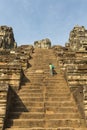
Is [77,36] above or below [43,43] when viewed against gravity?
above

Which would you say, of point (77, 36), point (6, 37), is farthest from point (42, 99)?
point (6, 37)

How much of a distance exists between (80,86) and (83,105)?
2388 millimetres

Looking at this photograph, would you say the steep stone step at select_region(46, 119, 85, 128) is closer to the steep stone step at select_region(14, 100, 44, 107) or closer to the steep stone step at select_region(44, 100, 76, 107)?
the steep stone step at select_region(44, 100, 76, 107)

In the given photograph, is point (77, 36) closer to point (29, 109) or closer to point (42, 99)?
point (42, 99)

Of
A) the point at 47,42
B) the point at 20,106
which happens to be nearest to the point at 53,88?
the point at 20,106

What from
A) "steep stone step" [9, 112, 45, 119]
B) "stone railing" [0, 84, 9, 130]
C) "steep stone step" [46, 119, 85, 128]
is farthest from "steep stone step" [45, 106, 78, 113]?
"stone railing" [0, 84, 9, 130]

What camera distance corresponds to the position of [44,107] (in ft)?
37.9

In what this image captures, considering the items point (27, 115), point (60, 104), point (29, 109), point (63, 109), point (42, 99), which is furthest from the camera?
point (42, 99)

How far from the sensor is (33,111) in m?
11.4

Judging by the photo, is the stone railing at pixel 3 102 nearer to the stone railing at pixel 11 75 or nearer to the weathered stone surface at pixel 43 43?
the stone railing at pixel 11 75

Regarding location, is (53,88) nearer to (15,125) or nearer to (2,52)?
(15,125)

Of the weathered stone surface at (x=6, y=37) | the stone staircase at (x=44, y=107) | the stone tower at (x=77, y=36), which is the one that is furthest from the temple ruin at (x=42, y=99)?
the weathered stone surface at (x=6, y=37)

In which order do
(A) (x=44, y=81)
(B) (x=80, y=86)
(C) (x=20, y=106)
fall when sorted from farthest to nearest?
1. (A) (x=44, y=81)
2. (B) (x=80, y=86)
3. (C) (x=20, y=106)

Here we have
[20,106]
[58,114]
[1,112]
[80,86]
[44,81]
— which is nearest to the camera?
[1,112]
